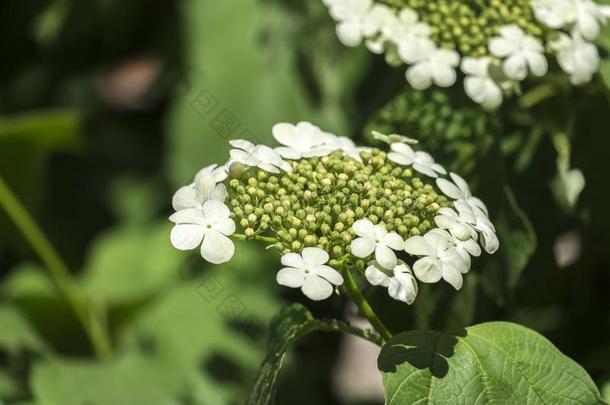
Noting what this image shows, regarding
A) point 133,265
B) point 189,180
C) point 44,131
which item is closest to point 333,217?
Result: point 189,180

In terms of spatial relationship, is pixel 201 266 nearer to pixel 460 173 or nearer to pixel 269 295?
pixel 269 295

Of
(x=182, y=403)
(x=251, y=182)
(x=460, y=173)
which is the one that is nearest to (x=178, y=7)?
(x=182, y=403)

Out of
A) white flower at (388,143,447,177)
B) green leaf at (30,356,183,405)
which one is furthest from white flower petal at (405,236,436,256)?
green leaf at (30,356,183,405)

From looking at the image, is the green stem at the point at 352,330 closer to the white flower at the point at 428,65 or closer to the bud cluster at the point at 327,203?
the bud cluster at the point at 327,203

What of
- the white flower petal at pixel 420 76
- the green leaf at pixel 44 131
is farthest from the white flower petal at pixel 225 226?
the green leaf at pixel 44 131

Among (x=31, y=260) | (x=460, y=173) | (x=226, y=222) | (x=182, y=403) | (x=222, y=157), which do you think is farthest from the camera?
(x=31, y=260)

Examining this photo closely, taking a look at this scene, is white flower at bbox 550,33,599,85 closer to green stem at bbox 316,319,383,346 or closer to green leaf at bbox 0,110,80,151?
green stem at bbox 316,319,383,346

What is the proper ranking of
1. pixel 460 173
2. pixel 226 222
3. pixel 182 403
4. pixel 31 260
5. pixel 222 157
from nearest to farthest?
pixel 226 222 < pixel 460 173 < pixel 182 403 < pixel 222 157 < pixel 31 260
